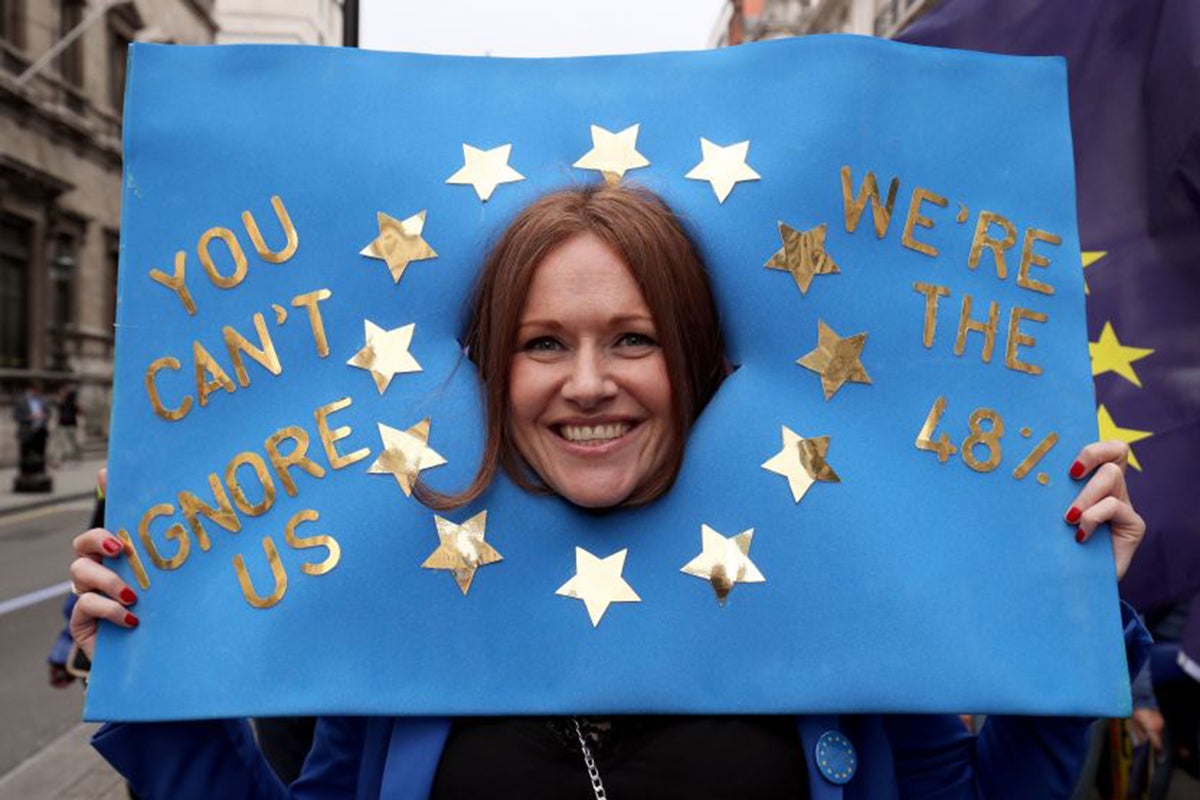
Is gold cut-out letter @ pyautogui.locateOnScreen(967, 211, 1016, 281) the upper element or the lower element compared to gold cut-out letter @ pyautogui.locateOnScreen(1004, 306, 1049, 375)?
upper

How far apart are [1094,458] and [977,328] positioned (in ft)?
0.87

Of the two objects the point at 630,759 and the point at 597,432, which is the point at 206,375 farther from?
the point at 630,759

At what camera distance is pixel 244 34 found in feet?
142

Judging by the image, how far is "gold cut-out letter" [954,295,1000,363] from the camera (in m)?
1.65

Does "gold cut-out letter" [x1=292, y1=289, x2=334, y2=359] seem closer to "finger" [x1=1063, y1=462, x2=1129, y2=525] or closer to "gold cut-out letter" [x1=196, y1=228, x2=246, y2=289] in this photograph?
"gold cut-out letter" [x1=196, y1=228, x2=246, y2=289]

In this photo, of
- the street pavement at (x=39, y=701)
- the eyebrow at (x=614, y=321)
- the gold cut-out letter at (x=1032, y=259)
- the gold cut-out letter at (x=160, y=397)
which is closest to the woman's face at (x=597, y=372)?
the eyebrow at (x=614, y=321)

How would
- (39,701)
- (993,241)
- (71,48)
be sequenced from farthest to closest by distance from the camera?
(71,48) → (39,701) → (993,241)

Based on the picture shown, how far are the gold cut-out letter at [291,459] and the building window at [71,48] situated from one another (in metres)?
26.4

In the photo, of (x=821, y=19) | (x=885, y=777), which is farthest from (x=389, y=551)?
(x=821, y=19)

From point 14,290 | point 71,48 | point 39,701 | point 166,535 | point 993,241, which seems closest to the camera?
point 166,535

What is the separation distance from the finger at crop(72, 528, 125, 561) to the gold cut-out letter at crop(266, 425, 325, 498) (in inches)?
10.0

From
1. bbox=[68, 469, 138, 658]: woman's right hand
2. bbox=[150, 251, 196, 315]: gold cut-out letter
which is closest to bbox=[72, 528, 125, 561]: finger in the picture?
bbox=[68, 469, 138, 658]: woman's right hand

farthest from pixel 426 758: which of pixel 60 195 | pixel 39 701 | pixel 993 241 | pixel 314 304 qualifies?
pixel 60 195

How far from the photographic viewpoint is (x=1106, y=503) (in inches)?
61.7
